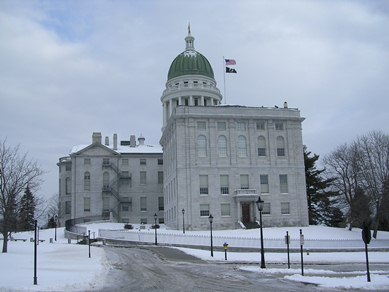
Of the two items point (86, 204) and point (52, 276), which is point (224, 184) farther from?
point (52, 276)

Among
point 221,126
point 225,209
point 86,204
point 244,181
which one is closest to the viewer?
point 225,209

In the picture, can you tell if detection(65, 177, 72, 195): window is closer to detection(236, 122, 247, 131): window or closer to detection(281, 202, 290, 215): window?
detection(236, 122, 247, 131): window

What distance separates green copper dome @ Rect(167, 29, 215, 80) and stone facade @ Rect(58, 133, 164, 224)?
15.5 metres

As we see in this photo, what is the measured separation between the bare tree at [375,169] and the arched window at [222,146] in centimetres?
1728

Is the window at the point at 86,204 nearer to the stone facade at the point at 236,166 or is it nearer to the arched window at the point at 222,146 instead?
the stone facade at the point at 236,166

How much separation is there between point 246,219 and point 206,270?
39.6m

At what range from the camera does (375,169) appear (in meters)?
59.0

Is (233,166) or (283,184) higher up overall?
(233,166)

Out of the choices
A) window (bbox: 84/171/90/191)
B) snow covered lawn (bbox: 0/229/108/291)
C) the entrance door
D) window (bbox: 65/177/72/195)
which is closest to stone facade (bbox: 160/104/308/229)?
the entrance door

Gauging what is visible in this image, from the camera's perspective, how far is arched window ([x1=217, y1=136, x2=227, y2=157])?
221ft

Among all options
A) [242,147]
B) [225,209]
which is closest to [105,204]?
[225,209]

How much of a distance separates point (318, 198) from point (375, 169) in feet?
64.7

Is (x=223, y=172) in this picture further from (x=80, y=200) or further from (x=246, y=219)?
(x=80, y=200)

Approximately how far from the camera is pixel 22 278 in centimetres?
2017
